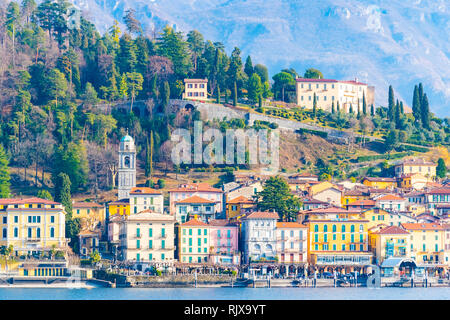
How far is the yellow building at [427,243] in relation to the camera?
107750mm

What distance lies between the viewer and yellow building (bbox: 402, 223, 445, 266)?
107750mm

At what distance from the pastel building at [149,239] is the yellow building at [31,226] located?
637 centimetres

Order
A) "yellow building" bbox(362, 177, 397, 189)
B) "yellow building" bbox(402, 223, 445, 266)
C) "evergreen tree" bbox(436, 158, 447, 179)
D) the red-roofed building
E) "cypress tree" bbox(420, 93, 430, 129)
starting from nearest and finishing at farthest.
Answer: "yellow building" bbox(402, 223, 445, 266) < the red-roofed building < "yellow building" bbox(362, 177, 397, 189) < "evergreen tree" bbox(436, 158, 447, 179) < "cypress tree" bbox(420, 93, 430, 129)

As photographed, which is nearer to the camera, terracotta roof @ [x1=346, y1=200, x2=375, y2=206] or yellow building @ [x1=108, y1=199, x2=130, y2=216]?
yellow building @ [x1=108, y1=199, x2=130, y2=216]

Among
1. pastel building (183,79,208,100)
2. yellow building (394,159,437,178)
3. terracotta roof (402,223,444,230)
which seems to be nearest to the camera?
terracotta roof (402,223,444,230)

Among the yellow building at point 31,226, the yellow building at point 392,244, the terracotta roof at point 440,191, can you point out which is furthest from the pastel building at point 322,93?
the yellow building at point 31,226

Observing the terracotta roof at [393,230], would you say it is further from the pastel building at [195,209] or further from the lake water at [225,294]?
the pastel building at [195,209]

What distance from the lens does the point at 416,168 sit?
132500mm

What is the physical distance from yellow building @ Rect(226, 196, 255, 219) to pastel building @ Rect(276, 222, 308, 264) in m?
8.41

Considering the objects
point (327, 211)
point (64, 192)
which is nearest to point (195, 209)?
point (64, 192)

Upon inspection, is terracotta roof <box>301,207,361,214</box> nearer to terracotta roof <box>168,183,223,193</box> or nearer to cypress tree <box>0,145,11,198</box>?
terracotta roof <box>168,183,223,193</box>

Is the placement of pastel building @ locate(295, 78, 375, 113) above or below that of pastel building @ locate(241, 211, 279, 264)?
above

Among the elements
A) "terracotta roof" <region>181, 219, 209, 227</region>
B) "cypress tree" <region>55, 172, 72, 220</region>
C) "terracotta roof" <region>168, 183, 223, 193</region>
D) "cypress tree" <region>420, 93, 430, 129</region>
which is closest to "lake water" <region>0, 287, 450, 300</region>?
"terracotta roof" <region>181, 219, 209, 227</region>
